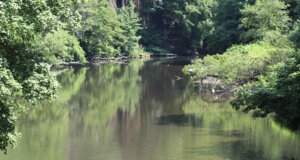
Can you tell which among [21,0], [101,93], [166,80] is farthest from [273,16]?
[21,0]

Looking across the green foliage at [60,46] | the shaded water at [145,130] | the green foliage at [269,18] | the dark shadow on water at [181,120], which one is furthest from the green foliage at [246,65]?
the green foliage at [60,46]

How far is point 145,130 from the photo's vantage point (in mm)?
21625

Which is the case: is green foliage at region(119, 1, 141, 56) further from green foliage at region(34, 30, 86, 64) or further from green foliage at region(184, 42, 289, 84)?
green foliage at region(184, 42, 289, 84)

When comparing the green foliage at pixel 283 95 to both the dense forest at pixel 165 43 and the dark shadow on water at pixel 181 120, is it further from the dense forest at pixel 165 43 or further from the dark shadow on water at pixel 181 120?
the dark shadow on water at pixel 181 120

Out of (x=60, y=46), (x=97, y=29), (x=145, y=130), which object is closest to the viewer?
(x=145, y=130)

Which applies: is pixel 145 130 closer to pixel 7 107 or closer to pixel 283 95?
pixel 283 95

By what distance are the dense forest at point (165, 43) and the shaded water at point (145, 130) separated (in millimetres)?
1331

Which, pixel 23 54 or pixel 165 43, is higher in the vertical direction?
pixel 165 43

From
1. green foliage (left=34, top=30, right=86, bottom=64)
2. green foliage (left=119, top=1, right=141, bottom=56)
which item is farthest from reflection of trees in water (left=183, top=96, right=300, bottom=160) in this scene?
green foliage (left=119, top=1, right=141, bottom=56)

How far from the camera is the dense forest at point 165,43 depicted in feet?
35.2

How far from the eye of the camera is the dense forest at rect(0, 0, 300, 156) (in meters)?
10.7

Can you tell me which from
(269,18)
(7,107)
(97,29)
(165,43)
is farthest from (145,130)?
(165,43)

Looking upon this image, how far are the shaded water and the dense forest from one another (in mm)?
1331

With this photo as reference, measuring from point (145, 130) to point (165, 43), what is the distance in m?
58.0
